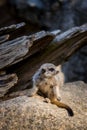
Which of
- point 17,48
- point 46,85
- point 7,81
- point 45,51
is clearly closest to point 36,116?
point 46,85

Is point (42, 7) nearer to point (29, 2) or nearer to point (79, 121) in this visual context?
point (29, 2)

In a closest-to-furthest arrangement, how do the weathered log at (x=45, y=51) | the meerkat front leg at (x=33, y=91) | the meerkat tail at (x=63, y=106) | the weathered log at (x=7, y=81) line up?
the meerkat tail at (x=63, y=106), the meerkat front leg at (x=33, y=91), the weathered log at (x=7, y=81), the weathered log at (x=45, y=51)

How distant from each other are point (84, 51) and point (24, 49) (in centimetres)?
A: 421

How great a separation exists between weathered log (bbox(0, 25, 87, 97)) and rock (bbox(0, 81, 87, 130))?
1.97ft

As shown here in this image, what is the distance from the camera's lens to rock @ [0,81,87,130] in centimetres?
449

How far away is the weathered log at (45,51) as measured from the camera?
17.8 feet

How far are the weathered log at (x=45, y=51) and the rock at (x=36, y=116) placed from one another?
1.97ft

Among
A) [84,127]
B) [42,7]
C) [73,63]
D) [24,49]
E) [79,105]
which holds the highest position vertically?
[42,7]

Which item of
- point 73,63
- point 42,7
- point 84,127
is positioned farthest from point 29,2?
point 84,127

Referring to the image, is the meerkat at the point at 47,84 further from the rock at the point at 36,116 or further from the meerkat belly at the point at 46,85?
the rock at the point at 36,116

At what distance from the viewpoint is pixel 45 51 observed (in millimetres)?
5707

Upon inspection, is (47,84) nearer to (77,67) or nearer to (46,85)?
(46,85)

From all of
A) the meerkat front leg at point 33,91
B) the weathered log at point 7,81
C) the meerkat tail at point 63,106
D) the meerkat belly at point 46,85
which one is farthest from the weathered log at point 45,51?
the meerkat tail at point 63,106

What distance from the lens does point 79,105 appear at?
4.96m
